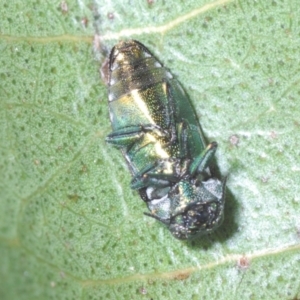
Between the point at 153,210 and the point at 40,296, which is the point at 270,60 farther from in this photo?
the point at 40,296

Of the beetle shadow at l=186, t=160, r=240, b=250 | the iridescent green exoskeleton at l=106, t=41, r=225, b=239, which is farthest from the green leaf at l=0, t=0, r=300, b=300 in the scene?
the iridescent green exoskeleton at l=106, t=41, r=225, b=239

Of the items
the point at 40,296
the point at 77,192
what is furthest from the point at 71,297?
the point at 77,192

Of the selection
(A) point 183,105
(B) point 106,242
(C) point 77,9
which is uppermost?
(C) point 77,9

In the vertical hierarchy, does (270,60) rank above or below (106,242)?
above

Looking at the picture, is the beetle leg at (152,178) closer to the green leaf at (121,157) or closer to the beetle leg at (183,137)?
the beetle leg at (183,137)

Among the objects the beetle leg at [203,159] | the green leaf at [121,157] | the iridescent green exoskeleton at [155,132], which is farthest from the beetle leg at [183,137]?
the green leaf at [121,157]

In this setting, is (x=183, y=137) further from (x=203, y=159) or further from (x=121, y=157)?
(x=121, y=157)

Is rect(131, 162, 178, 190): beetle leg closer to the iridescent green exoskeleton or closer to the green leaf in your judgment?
the iridescent green exoskeleton
